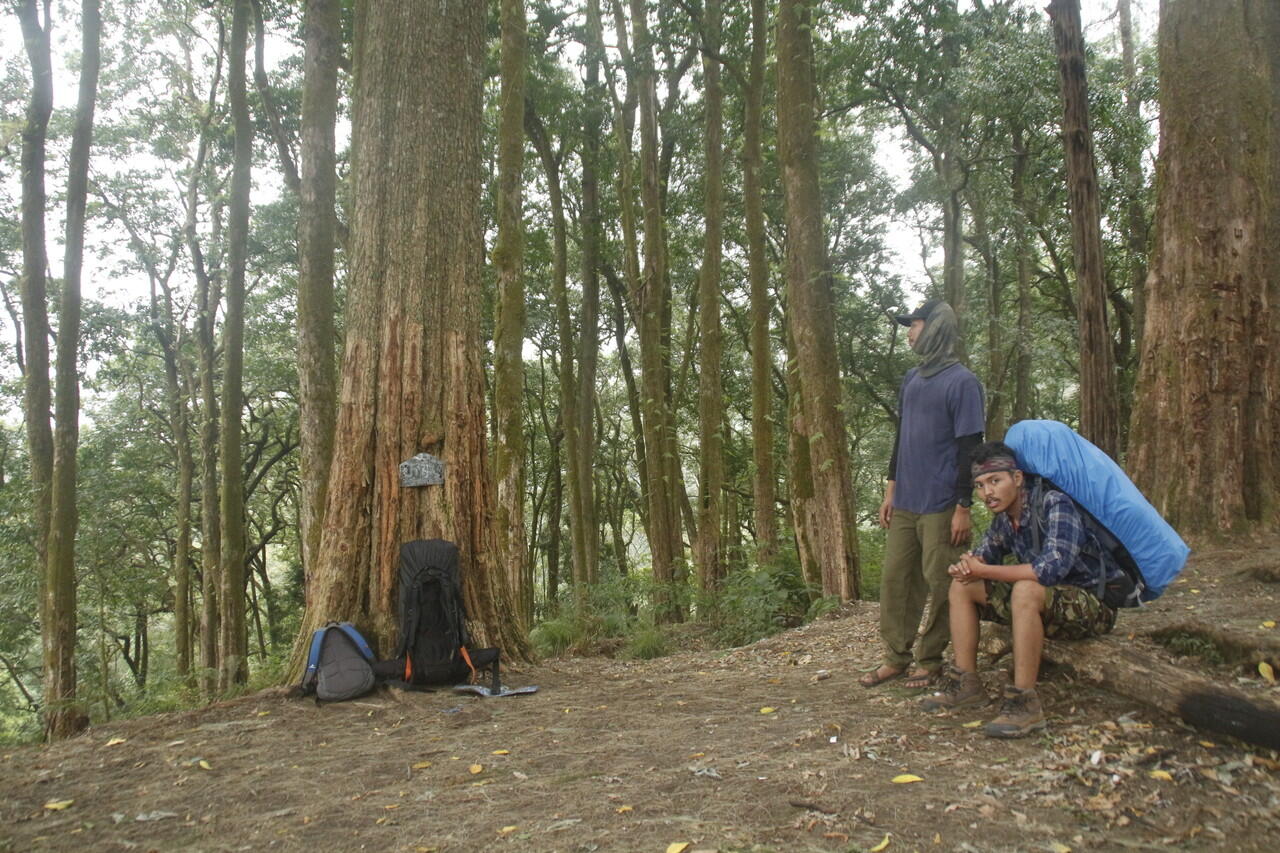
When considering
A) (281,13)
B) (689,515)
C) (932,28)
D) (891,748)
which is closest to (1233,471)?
(891,748)

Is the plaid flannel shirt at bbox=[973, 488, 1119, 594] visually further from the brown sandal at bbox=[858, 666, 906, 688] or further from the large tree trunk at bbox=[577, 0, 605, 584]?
the large tree trunk at bbox=[577, 0, 605, 584]

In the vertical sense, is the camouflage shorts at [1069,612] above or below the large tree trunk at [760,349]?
below

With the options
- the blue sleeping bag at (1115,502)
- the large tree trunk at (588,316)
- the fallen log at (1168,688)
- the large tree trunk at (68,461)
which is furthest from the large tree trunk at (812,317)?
the large tree trunk at (68,461)

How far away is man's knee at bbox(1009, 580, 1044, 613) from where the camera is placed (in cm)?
357

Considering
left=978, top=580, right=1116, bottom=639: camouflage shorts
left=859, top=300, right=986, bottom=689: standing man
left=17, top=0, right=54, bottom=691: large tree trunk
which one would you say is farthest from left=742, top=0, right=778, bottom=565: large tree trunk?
left=17, top=0, right=54, bottom=691: large tree trunk

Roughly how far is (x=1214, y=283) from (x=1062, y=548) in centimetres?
414

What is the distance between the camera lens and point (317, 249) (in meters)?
9.40

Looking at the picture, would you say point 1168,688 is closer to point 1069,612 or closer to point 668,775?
point 1069,612

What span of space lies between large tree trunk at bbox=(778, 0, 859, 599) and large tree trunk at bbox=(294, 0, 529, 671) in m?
3.83

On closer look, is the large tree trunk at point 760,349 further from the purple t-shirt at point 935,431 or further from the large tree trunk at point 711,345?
the purple t-shirt at point 935,431

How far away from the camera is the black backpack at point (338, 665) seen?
16.7 feet

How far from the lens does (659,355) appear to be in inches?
561

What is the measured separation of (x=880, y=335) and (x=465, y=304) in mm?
16600

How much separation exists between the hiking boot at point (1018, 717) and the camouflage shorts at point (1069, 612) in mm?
336
